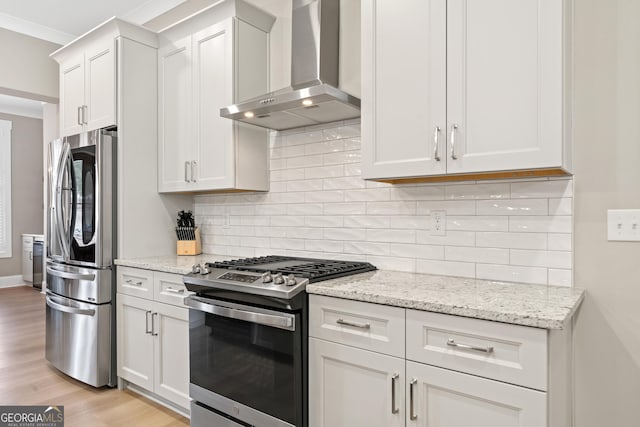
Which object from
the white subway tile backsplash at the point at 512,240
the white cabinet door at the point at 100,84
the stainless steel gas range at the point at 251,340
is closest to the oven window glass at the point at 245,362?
the stainless steel gas range at the point at 251,340

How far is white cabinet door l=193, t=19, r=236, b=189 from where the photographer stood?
2760 millimetres

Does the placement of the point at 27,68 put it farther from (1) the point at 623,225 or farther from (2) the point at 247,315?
(1) the point at 623,225

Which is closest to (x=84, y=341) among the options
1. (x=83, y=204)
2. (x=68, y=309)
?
(x=68, y=309)

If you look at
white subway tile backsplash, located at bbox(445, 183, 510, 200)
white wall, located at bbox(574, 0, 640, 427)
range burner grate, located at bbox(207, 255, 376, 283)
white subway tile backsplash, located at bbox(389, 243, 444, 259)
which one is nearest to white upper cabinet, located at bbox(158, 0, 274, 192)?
range burner grate, located at bbox(207, 255, 376, 283)

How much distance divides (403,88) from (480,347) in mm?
1138

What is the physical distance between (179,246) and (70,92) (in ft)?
5.10

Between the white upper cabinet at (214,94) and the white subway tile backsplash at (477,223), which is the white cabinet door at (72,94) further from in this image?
the white subway tile backsplash at (477,223)

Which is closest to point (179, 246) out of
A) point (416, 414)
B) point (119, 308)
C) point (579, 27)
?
point (119, 308)

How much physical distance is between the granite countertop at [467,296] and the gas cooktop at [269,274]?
0.21 feet

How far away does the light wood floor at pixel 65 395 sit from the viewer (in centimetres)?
261

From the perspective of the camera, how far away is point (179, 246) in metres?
3.27

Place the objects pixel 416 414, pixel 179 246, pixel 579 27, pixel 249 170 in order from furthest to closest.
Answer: pixel 179 246 < pixel 249 170 < pixel 579 27 < pixel 416 414

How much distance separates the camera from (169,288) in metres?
2.64

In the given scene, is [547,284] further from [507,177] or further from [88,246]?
[88,246]
